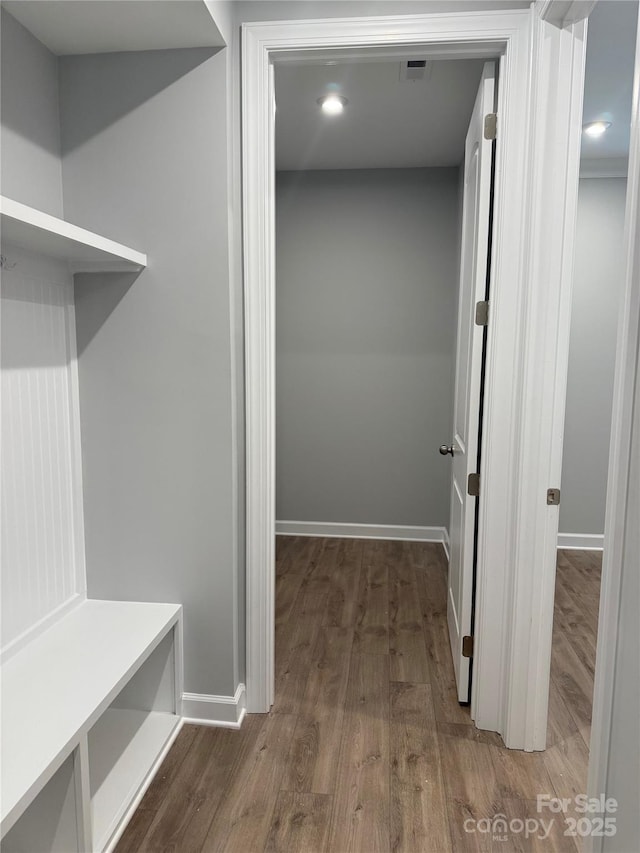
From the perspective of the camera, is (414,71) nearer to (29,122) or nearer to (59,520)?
(29,122)

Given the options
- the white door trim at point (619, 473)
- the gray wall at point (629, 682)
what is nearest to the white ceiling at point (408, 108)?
the white door trim at point (619, 473)

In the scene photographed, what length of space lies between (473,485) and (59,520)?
1452 mm

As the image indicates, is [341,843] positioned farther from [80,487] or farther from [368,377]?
[368,377]

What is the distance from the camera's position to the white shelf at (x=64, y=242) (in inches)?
51.5

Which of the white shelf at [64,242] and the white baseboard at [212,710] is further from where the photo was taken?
the white baseboard at [212,710]

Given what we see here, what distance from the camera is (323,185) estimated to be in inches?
154

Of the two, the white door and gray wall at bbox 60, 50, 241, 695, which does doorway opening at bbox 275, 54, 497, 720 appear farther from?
gray wall at bbox 60, 50, 241, 695

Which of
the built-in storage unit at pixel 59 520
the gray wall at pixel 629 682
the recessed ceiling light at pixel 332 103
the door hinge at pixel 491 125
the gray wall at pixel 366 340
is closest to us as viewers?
the gray wall at pixel 629 682

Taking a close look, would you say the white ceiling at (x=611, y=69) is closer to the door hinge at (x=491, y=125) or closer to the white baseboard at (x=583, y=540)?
the door hinge at (x=491, y=125)

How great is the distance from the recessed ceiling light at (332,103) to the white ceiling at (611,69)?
1.09m

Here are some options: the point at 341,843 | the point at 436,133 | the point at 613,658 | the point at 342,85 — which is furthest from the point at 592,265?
the point at 341,843

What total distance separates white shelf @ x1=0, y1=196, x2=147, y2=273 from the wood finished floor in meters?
1.65

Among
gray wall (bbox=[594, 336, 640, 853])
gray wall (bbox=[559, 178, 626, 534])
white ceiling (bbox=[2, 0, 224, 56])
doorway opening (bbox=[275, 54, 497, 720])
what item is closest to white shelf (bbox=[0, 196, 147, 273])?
white ceiling (bbox=[2, 0, 224, 56])

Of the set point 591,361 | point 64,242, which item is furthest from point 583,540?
point 64,242
